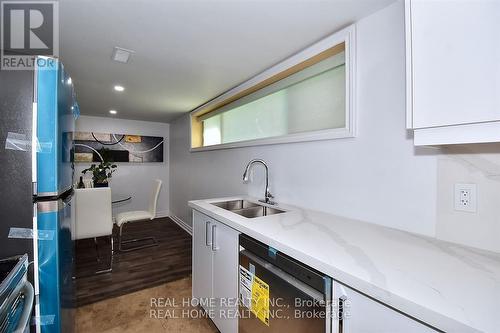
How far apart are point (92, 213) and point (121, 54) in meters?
1.90

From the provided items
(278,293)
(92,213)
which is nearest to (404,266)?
(278,293)

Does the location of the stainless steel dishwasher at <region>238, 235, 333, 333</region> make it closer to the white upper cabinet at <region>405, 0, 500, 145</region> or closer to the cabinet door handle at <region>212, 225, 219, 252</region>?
the cabinet door handle at <region>212, 225, 219, 252</region>

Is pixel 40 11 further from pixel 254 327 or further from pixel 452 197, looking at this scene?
pixel 452 197

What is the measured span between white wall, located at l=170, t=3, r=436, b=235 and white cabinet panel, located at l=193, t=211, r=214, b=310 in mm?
752

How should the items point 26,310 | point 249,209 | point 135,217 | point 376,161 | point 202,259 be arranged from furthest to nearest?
point 135,217, point 249,209, point 202,259, point 376,161, point 26,310

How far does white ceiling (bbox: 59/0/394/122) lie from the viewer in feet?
4.07

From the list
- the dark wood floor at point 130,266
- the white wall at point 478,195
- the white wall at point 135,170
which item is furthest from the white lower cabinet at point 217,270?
the white wall at point 135,170

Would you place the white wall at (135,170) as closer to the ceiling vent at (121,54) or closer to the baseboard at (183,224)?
the baseboard at (183,224)

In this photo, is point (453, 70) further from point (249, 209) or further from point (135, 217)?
point (135, 217)

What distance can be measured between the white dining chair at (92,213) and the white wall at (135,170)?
203 cm

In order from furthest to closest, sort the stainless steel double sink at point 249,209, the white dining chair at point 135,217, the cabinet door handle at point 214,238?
the white dining chair at point 135,217 → the stainless steel double sink at point 249,209 → the cabinet door handle at point 214,238

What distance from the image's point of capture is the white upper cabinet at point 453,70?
0.69 m

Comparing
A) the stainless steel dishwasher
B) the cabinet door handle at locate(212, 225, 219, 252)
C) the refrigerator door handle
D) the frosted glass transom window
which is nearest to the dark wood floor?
the cabinet door handle at locate(212, 225, 219, 252)

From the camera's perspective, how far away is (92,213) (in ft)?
8.72
